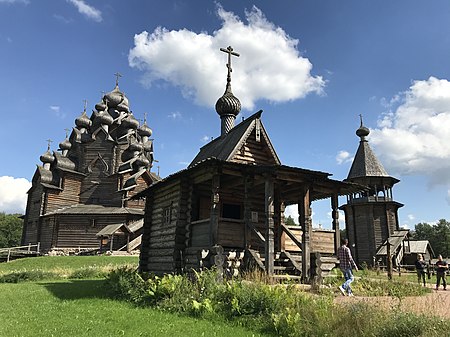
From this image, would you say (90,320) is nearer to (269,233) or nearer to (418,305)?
(269,233)

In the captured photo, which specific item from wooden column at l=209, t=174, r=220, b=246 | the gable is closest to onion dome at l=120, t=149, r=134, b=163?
the gable

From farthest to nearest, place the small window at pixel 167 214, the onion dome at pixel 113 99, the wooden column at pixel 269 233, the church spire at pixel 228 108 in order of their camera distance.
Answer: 1. the onion dome at pixel 113 99
2. the church spire at pixel 228 108
3. the small window at pixel 167 214
4. the wooden column at pixel 269 233

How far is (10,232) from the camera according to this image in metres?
86.7

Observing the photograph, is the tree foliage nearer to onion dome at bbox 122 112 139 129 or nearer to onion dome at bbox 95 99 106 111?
onion dome at bbox 122 112 139 129

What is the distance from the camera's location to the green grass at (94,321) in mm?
7613

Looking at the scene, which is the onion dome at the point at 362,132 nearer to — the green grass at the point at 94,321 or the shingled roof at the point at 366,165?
the shingled roof at the point at 366,165

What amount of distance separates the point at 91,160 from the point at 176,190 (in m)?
34.8

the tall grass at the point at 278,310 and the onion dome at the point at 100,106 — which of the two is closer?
the tall grass at the point at 278,310

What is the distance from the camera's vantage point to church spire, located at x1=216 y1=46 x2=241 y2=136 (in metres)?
20.7

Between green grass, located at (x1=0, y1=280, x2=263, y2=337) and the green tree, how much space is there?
275 feet

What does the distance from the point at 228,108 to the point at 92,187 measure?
30.9 metres

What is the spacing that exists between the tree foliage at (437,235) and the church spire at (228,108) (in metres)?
65.7

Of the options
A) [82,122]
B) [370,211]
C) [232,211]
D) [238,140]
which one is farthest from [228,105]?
[82,122]

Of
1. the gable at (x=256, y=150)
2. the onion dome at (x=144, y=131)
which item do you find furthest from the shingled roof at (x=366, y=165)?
the onion dome at (x=144, y=131)
